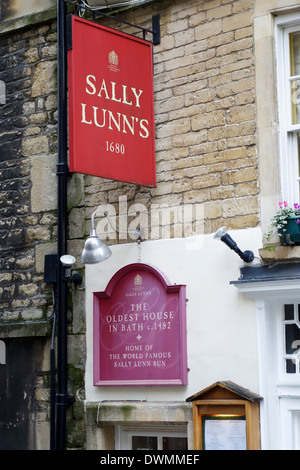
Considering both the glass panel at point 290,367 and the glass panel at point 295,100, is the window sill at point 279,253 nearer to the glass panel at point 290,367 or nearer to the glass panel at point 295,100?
the glass panel at point 290,367

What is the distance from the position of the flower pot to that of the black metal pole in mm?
2336

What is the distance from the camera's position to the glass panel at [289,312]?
7016 mm

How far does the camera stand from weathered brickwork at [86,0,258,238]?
7.27 m

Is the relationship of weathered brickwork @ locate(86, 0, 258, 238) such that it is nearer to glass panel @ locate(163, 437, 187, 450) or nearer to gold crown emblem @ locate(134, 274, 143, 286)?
gold crown emblem @ locate(134, 274, 143, 286)

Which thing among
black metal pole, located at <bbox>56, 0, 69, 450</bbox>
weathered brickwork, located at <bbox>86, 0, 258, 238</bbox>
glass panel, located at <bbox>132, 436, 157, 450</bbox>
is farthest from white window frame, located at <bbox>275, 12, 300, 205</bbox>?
glass panel, located at <bbox>132, 436, 157, 450</bbox>

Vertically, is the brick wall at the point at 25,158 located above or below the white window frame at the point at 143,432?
above

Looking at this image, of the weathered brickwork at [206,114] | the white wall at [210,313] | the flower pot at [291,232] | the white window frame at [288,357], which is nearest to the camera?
→ the flower pot at [291,232]

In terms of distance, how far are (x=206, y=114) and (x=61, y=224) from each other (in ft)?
5.80

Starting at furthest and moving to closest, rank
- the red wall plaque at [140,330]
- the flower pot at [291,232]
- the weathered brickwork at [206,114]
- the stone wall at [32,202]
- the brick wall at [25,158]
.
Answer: the brick wall at [25,158] → the stone wall at [32,202] → the red wall plaque at [140,330] → the weathered brickwork at [206,114] → the flower pot at [291,232]

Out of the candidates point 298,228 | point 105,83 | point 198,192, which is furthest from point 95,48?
point 298,228

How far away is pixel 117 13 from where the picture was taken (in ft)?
27.0

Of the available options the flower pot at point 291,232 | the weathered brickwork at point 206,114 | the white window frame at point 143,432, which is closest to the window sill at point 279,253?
the flower pot at point 291,232

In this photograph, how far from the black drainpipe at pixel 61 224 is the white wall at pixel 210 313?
527 millimetres

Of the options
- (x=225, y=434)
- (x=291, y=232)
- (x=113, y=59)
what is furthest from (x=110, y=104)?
(x=225, y=434)
